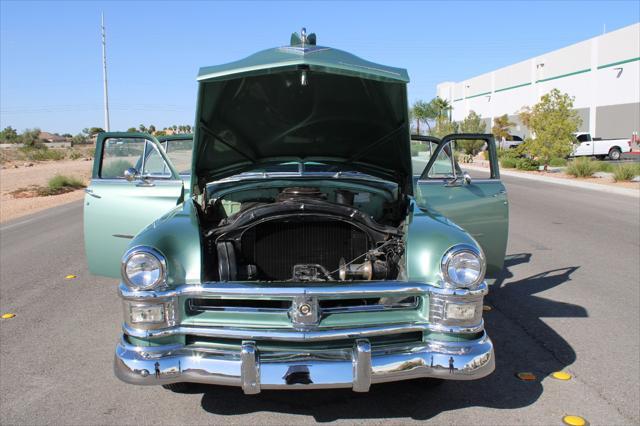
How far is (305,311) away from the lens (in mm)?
A: 3182

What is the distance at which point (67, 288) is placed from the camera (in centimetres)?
677

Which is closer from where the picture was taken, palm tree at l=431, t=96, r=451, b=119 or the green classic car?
the green classic car

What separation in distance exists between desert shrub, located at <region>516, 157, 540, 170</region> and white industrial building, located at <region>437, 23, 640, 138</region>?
14344 mm

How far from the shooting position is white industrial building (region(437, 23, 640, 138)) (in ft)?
133

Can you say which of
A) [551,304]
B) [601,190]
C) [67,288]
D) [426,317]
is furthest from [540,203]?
[426,317]

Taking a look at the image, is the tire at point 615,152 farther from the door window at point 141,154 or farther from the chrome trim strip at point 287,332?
the chrome trim strip at point 287,332

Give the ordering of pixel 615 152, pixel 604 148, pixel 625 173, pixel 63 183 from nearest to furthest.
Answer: pixel 625 173, pixel 63 183, pixel 615 152, pixel 604 148

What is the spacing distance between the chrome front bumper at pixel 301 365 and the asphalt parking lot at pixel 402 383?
502 millimetres

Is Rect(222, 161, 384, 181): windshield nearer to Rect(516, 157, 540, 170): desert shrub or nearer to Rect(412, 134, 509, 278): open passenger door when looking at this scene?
Rect(412, 134, 509, 278): open passenger door

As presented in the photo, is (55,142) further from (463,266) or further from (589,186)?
(463,266)

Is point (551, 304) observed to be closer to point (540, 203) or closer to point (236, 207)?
point (236, 207)

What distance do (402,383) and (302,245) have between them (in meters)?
1.14

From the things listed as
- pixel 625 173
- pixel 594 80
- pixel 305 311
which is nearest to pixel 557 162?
pixel 625 173

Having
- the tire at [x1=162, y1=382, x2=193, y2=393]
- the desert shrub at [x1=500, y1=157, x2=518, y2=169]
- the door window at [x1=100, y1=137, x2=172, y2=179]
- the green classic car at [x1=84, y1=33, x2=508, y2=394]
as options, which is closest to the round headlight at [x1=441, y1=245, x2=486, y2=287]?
the green classic car at [x1=84, y1=33, x2=508, y2=394]
